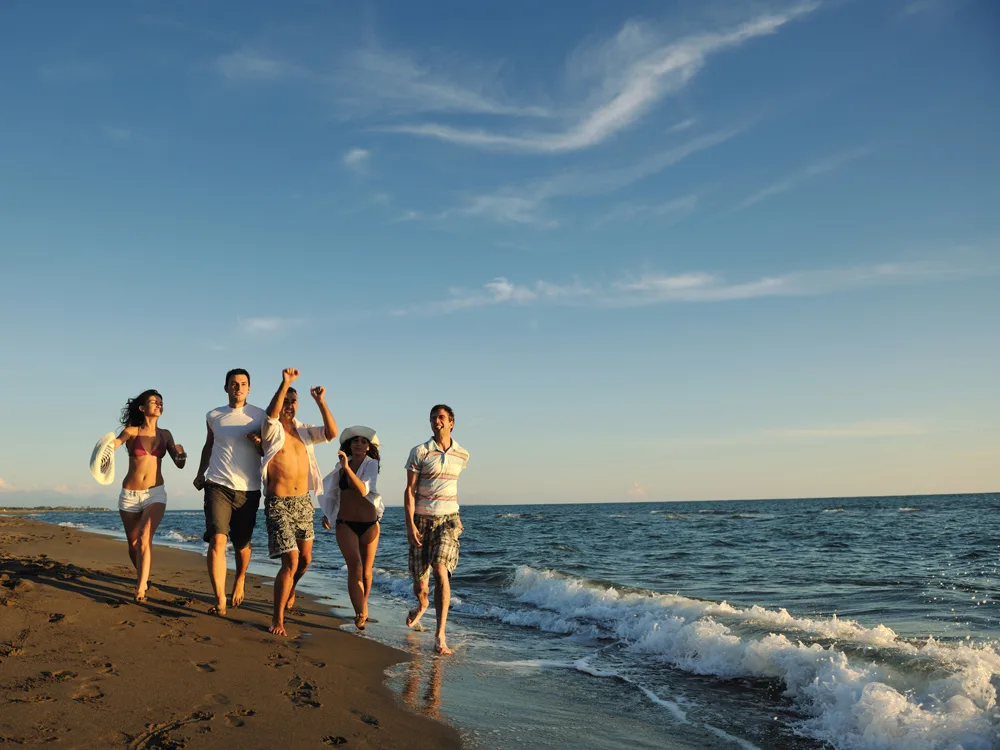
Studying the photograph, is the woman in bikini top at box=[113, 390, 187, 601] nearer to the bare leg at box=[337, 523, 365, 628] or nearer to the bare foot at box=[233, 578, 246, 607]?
the bare foot at box=[233, 578, 246, 607]

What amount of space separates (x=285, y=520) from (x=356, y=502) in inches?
30.0

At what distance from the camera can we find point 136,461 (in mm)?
6332

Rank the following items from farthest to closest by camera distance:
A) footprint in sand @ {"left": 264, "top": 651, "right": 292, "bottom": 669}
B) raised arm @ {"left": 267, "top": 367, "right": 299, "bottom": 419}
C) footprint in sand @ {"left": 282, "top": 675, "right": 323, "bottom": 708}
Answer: raised arm @ {"left": 267, "top": 367, "right": 299, "bottom": 419}, footprint in sand @ {"left": 264, "top": 651, "right": 292, "bottom": 669}, footprint in sand @ {"left": 282, "top": 675, "right": 323, "bottom": 708}

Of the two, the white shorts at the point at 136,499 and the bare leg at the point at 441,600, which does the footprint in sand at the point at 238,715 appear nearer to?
the bare leg at the point at 441,600

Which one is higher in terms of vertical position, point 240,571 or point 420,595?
A: point 240,571

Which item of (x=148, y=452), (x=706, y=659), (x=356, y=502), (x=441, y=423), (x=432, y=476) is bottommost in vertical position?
(x=706, y=659)

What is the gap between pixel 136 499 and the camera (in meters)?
6.34

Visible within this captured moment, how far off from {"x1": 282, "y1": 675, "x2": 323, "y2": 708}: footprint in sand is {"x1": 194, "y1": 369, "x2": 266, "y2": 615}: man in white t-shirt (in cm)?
182

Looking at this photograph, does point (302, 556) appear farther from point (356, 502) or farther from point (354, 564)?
point (356, 502)

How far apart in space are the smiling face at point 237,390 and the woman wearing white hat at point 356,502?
102 cm

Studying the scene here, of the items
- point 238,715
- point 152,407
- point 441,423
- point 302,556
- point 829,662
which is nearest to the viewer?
point 238,715

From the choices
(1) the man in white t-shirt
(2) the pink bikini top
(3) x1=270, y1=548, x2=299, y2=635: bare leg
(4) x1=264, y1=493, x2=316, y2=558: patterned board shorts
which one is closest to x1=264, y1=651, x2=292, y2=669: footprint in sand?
(3) x1=270, y1=548, x2=299, y2=635: bare leg

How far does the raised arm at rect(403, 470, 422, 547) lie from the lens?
5930 mm

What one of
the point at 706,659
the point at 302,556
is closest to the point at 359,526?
the point at 302,556
